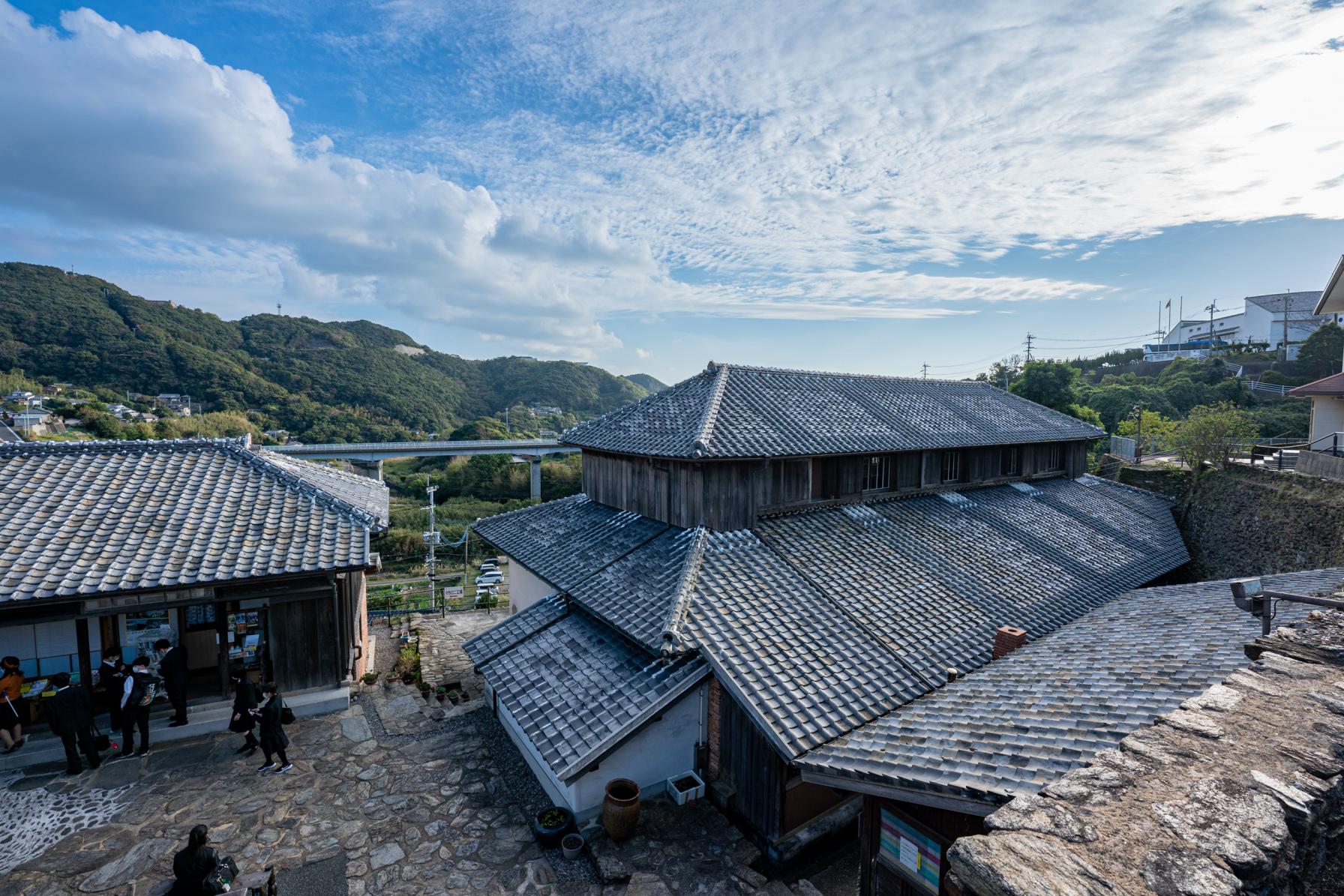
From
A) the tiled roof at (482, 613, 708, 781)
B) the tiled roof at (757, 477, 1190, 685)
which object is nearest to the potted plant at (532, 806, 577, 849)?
the tiled roof at (482, 613, 708, 781)

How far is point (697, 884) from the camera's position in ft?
24.7

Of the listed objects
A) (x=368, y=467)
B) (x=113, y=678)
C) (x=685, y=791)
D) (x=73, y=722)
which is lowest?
(x=685, y=791)

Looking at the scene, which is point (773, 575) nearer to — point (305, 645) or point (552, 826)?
point (552, 826)

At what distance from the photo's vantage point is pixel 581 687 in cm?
964

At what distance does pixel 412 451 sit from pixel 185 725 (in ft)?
158

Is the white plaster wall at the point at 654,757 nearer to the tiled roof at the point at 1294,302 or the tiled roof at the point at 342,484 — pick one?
the tiled roof at the point at 342,484

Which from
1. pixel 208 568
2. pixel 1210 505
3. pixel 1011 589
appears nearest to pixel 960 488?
pixel 1011 589

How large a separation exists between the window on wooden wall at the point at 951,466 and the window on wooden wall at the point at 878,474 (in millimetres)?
2867

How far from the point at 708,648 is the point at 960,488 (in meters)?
13.3

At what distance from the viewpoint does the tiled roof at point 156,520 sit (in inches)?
382

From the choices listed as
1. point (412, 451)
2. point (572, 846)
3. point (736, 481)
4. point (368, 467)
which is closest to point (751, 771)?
point (572, 846)

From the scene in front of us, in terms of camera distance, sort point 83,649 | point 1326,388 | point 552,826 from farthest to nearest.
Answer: point 1326,388, point 83,649, point 552,826

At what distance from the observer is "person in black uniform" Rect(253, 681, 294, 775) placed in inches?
371

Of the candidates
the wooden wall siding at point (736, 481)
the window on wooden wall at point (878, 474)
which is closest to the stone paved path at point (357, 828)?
the wooden wall siding at point (736, 481)
